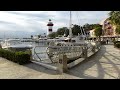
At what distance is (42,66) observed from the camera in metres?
12.8

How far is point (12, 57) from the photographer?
48.6ft
